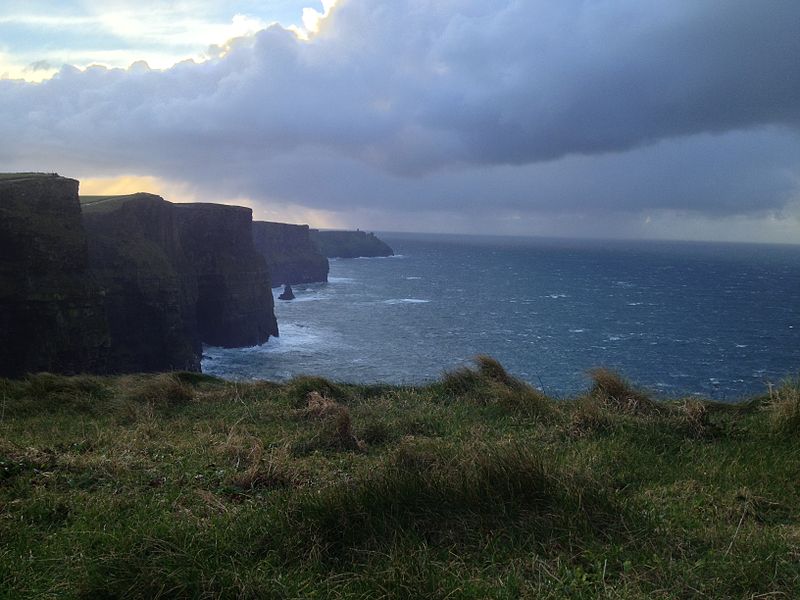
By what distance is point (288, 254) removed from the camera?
4845 inches

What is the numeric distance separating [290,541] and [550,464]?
2.68m

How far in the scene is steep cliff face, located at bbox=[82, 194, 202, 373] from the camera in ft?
155

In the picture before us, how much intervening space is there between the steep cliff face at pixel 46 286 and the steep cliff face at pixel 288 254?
79145 mm

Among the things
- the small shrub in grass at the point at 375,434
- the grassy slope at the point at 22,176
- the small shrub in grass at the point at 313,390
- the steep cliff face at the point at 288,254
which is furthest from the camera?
the steep cliff face at the point at 288,254

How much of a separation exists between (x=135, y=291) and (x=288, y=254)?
75.3 meters

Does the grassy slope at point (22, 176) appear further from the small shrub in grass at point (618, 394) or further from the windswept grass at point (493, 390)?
the small shrub in grass at point (618, 394)

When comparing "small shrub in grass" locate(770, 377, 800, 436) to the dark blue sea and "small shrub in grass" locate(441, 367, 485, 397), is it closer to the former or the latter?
"small shrub in grass" locate(441, 367, 485, 397)

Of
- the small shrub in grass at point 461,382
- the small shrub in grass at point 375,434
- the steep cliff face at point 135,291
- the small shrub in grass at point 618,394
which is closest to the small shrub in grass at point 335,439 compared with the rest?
the small shrub in grass at point 375,434

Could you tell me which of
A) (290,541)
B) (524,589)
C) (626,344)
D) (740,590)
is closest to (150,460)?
(290,541)

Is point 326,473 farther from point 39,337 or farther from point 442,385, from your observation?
point 39,337

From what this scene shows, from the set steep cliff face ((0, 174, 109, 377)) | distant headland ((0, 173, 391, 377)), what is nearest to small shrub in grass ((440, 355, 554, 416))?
steep cliff face ((0, 174, 109, 377))

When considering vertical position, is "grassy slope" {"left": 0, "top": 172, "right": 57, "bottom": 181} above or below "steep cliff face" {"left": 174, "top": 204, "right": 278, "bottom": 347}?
above

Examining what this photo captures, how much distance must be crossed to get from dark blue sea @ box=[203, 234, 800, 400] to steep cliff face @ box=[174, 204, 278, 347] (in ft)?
9.91

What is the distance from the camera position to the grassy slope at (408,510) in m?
4.00
